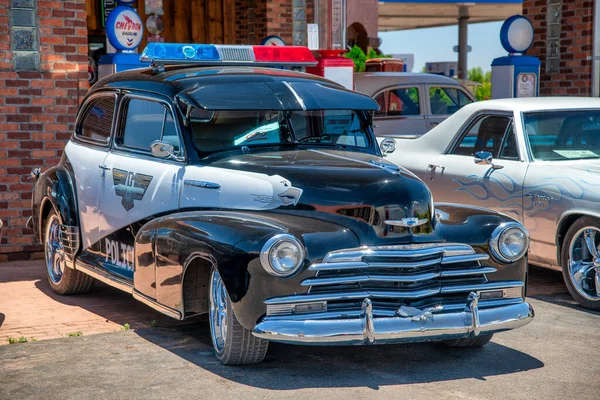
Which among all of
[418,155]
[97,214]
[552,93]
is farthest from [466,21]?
[97,214]

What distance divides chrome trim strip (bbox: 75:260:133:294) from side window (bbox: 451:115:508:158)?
3.42m

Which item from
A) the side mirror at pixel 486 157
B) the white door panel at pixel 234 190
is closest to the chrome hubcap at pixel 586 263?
the side mirror at pixel 486 157

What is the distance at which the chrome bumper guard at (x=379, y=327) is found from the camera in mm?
5262

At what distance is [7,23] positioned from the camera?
30.9 ft

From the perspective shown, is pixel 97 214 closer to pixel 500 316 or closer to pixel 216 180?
pixel 216 180

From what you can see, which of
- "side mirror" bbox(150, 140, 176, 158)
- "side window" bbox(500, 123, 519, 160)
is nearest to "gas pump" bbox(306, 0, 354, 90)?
"side window" bbox(500, 123, 519, 160)

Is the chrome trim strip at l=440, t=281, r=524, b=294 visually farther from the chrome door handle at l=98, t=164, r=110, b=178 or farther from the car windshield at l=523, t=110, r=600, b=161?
the chrome door handle at l=98, t=164, r=110, b=178

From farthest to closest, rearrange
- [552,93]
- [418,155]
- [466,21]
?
[466,21] → [552,93] → [418,155]

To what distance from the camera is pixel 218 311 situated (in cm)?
590

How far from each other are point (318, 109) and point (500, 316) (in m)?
1.96

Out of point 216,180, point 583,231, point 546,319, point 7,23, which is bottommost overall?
point 546,319

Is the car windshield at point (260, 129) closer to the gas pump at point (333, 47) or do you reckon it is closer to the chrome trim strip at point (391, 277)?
the chrome trim strip at point (391, 277)

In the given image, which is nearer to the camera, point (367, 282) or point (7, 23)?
point (367, 282)

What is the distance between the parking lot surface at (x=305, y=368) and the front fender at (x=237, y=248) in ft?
1.30
